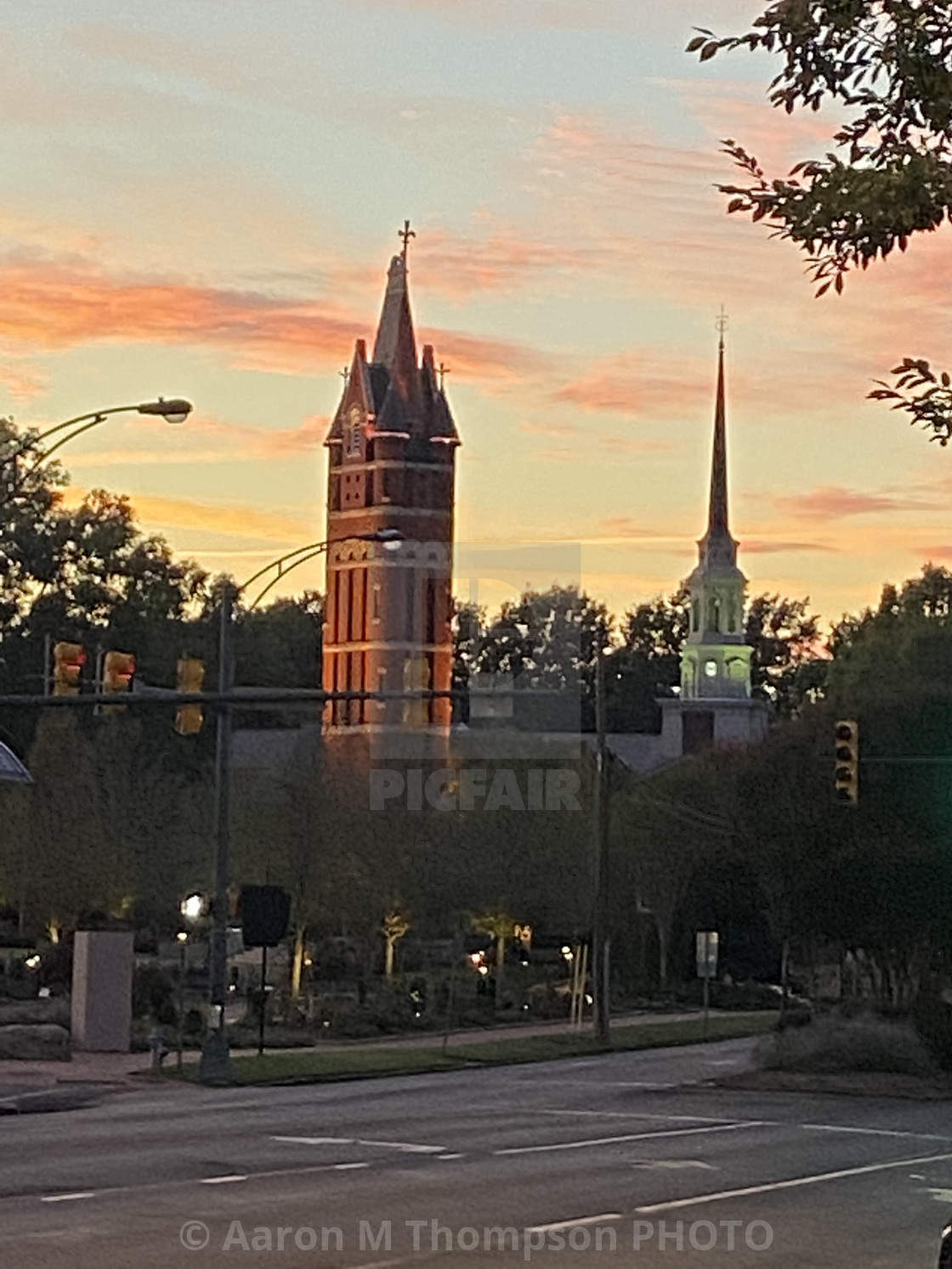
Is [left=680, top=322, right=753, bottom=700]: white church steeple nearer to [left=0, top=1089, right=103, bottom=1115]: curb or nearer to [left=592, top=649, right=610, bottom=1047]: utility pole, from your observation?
[left=592, top=649, right=610, bottom=1047]: utility pole

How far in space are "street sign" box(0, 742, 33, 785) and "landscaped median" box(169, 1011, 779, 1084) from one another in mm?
17864

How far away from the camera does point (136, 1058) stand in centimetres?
4450

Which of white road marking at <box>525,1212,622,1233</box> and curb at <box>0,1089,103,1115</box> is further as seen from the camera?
curb at <box>0,1089,103,1115</box>

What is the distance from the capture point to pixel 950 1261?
11.9m

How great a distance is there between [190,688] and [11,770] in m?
36.1

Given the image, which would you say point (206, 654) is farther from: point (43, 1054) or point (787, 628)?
point (43, 1054)

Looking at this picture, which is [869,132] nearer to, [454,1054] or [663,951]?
[454,1054]

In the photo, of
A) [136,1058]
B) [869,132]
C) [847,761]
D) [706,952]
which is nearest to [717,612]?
[706,952]

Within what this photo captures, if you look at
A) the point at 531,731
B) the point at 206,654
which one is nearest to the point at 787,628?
the point at 206,654

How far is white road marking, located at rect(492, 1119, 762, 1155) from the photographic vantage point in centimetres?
2716

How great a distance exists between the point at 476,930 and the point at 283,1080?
35185mm

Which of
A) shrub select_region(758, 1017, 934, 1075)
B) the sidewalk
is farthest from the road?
shrub select_region(758, 1017, 934, 1075)

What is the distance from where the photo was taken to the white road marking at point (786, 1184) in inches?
859

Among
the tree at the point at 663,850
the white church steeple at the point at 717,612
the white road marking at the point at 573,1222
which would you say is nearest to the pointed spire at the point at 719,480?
the white church steeple at the point at 717,612
